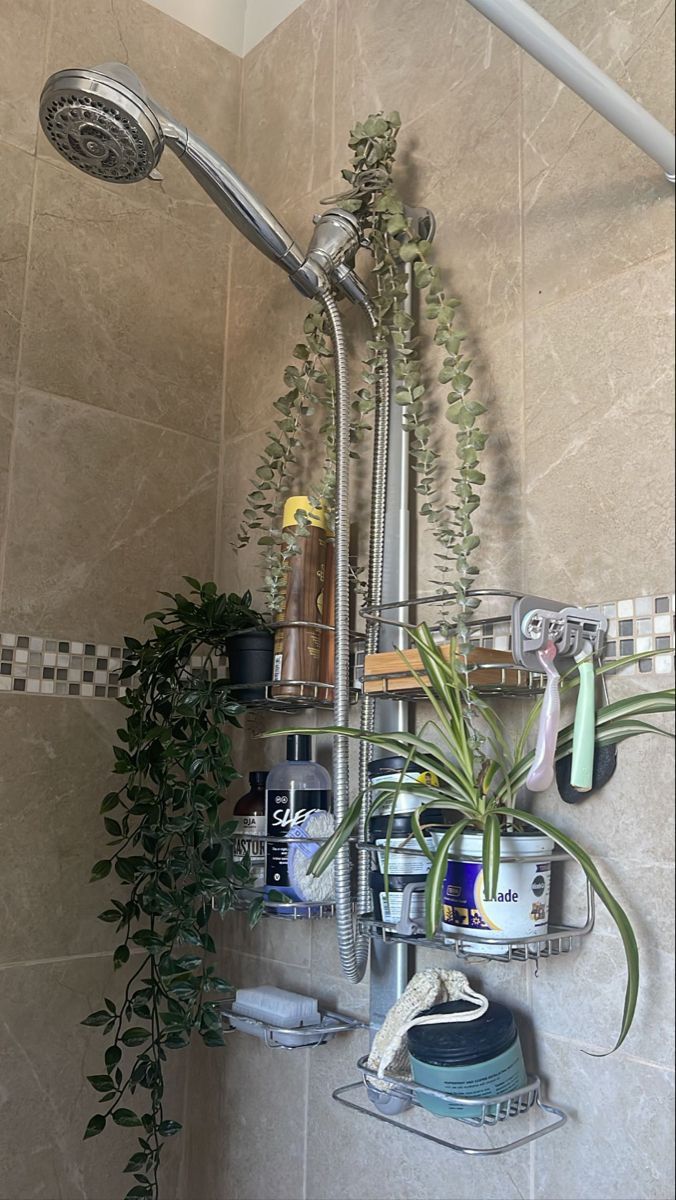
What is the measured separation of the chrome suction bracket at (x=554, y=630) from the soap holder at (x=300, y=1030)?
535 mm

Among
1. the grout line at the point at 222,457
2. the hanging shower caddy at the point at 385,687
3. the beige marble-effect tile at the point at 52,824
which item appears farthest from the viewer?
the grout line at the point at 222,457

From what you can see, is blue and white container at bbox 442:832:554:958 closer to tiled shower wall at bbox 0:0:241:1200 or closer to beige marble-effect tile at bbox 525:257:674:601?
beige marble-effect tile at bbox 525:257:674:601

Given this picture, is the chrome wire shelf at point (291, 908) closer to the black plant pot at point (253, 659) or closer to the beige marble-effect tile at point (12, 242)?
the black plant pot at point (253, 659)

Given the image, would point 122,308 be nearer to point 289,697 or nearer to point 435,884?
point 289,697

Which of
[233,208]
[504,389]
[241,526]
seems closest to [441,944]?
[504,389]

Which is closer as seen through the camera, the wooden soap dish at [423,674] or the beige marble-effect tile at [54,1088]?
the wooden soap dish at [423,674]

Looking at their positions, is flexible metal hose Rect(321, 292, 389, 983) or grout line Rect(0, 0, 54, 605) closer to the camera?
flexible metal hose Rect(321, 292, 389, 983)

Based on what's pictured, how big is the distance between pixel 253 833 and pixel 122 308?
818 mm

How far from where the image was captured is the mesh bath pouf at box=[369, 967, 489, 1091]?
972 mm

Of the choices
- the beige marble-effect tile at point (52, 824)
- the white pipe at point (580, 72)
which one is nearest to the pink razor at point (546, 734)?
A: the white pipe at point (580, 72)

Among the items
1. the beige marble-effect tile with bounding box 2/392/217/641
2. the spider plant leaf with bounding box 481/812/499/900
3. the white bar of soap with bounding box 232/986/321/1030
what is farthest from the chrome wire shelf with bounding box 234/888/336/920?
the beige marble-effect tile with bounding box 2/392/217/641

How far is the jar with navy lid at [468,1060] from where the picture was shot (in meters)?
0.88

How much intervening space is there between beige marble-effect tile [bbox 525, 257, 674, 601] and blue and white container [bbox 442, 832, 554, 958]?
0.26m

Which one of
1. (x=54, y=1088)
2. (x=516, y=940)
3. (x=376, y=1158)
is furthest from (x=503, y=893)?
(x=54, y=1088)
